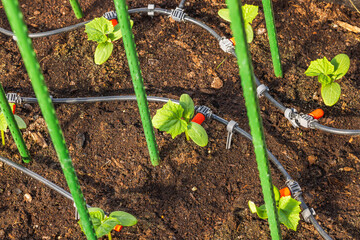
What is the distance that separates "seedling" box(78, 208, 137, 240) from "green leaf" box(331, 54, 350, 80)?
3.83 feet

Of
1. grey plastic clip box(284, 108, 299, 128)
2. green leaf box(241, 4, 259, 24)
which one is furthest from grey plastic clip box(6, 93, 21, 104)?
grey plastic clip box(284, 108, 299, 128)

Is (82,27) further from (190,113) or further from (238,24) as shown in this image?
(238,24)

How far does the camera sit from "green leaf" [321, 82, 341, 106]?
2037 millimetres

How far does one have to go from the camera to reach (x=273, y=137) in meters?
2.07

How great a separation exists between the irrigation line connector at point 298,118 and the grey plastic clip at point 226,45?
17.8 inches

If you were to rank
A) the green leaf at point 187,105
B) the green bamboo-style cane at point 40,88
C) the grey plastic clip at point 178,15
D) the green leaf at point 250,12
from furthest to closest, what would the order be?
the grey plastic clip at point 178,15, the green leaf at point 250,12, the green leaf at point 187,105, the green bamboo-style cane at point 40,88

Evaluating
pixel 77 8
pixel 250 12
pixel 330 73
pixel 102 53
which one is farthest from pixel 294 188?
pixel 77 8

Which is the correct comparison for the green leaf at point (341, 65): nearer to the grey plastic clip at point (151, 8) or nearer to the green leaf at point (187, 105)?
the green leaf at point (187, 105)

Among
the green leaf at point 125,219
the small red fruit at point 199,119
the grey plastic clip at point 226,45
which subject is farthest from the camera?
the grey plastic clip at point 226,45

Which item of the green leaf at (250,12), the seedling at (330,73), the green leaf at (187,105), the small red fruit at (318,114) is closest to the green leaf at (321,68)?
the seedling at (330,73)

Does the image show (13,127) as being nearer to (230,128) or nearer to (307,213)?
(230,128)

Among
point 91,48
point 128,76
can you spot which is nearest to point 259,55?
point 128,76

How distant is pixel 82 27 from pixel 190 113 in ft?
3.24

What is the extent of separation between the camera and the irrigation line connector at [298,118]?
1974 mm
